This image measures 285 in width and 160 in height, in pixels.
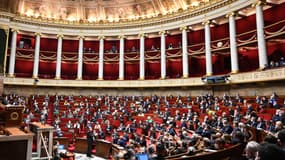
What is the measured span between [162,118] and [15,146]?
9185mm

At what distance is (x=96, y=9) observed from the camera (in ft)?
74.1

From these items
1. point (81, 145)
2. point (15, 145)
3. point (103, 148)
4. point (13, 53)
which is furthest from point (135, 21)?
point (15, 145)

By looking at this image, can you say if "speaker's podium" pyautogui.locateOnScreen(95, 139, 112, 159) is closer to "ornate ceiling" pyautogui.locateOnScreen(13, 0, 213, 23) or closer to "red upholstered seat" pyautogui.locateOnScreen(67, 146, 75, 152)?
"red upholstered seat" pyautogui.locateOnScreen(67, 146, 75, 152)

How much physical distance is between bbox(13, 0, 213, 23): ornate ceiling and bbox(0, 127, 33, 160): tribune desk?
59.4 ft

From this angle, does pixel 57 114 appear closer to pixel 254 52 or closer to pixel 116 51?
pixel 116 51

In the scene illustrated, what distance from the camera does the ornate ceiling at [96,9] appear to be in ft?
68.5

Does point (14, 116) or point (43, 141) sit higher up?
point (14, 116)

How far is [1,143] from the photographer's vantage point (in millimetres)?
3463

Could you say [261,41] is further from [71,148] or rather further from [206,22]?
[71,148]

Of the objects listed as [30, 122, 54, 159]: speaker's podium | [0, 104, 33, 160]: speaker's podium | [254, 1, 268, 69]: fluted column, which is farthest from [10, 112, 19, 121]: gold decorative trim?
[254, 1, 268, 69]: fluted column

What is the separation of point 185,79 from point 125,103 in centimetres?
530

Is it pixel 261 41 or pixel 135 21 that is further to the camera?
pixel 135 21

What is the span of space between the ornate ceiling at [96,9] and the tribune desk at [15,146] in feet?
59.4

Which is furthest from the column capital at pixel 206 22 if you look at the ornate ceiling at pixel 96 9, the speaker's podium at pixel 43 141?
the speaker's podium at pixel 43 141
